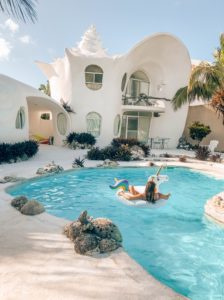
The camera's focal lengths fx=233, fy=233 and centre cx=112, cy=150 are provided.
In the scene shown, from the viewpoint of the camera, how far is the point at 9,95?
46.3ft

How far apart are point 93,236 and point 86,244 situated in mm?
271

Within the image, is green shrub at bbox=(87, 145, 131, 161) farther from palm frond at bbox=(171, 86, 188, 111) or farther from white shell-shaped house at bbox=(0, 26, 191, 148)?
palm frond at bbox=(171, 86, 188, 111)

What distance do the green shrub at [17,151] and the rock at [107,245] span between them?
10.3 metres

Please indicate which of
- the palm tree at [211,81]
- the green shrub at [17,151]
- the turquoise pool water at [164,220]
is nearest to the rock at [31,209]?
the turquoise pool water at [164,220]

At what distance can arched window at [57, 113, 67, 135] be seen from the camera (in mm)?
20953

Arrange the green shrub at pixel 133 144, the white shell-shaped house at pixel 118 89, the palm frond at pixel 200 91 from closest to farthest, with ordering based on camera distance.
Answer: the green shrub at pixel 133 144, the palm frond at pixel 200 91, the white shell-shaped house at pixel 118 89

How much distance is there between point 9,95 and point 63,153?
538 centimetres

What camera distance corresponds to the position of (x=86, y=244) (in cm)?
424

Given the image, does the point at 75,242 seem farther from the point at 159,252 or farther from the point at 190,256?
the point at 190,256

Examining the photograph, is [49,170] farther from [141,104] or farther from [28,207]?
[141,104]

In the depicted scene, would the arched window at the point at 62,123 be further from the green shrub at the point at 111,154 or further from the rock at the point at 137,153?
the rock at the point at 137,153

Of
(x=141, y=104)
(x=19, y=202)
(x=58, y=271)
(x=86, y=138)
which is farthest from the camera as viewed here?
(x=141, y=104)

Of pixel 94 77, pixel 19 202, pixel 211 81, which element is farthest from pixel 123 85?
pixel 19 202

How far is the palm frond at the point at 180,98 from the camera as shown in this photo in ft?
71.7
